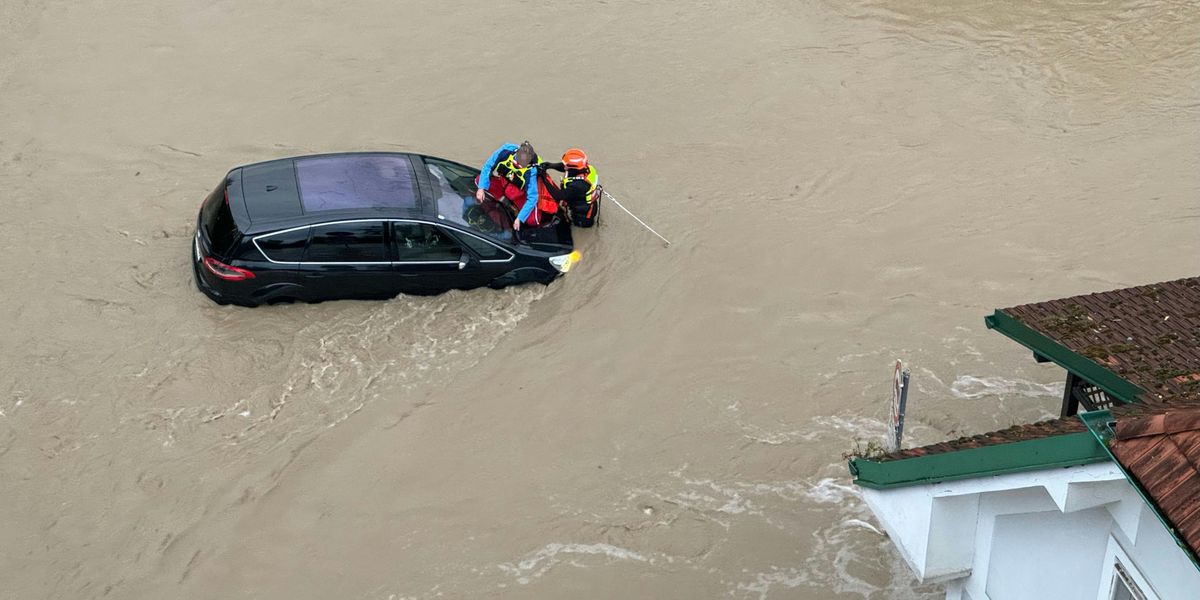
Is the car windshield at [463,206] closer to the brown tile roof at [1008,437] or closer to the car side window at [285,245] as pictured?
the car side window at [285,245]

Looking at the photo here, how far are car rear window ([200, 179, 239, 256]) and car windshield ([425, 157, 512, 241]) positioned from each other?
2016 mm

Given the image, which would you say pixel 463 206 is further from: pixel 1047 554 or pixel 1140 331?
pixel 1047 554

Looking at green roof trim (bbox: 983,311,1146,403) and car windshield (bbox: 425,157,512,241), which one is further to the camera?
car windshield (bbox: 425,157,512,241)

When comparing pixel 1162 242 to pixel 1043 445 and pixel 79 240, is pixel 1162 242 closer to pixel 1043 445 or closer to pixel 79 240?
pixel 1043 445

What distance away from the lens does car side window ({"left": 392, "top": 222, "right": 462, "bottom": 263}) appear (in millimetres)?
12047

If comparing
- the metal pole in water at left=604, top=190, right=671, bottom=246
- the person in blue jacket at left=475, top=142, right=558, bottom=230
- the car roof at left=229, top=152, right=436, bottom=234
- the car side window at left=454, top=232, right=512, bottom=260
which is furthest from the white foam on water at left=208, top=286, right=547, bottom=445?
the metal pole in water at left=604, top=190, right=671, bottom=246

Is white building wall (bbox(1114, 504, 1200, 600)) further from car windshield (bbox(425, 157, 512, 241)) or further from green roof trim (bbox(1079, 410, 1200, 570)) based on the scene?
car windshield (bbox(425, 157, 512, 241))

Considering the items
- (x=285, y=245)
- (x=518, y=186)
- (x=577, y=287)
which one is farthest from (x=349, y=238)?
(x=577, y=287)

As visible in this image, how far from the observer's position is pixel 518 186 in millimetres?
13102

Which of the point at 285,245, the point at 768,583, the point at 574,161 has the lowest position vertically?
the point at 768,583

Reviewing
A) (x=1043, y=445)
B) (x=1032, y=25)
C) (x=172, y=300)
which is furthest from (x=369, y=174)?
(x=1032, y=25)

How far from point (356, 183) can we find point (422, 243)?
0.92 m

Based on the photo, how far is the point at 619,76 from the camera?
17.4 metres

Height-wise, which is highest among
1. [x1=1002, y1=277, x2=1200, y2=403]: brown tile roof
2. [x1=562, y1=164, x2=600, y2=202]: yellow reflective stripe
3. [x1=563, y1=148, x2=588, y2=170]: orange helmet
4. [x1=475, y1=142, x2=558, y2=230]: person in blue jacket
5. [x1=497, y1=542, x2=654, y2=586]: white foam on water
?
[x1=1002, y1=277, x2=1200, y2=403]: brown tile roof
